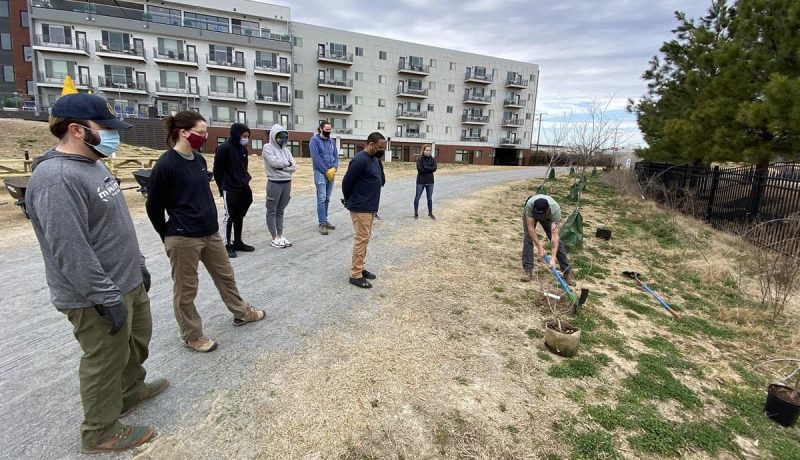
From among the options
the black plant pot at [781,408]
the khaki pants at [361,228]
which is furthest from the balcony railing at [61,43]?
the black plant pot at [781,408]

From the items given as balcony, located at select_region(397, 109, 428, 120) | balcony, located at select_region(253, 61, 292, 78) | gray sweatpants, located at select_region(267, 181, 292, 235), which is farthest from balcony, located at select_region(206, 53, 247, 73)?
gray sweatpants, located at select_region(267, 181, 292, 235)

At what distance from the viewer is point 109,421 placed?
2.14 meters

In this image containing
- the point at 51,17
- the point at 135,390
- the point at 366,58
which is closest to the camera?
the point at 135,390

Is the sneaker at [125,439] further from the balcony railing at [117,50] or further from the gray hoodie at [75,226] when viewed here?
the balcony railing at [117,50]

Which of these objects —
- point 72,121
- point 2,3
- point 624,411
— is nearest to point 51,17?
point 2,3

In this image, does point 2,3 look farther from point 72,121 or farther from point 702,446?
point 702,446

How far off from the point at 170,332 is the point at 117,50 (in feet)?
135

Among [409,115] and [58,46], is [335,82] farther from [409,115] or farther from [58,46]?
[58,46]

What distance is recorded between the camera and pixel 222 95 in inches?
1468

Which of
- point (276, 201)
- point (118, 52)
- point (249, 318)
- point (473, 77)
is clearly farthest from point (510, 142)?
point (249, 318)

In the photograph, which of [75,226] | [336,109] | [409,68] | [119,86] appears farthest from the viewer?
[409,68]

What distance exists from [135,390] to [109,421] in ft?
1.27

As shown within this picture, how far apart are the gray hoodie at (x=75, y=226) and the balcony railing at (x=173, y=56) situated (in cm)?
4101

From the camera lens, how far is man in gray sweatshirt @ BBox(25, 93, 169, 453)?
1.82m
